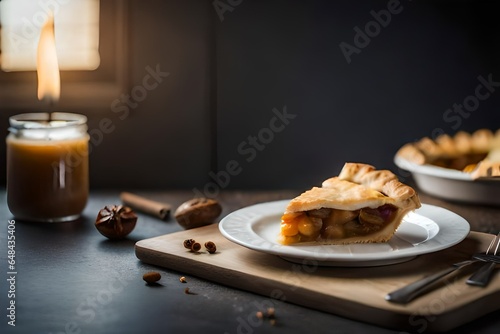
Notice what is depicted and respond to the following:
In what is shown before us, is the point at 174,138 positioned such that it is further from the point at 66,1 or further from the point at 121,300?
the point at 121,300

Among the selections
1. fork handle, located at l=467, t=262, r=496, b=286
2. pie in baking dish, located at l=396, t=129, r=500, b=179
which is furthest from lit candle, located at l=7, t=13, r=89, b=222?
fork handle, located at l=467, t=262, r=496, b=286

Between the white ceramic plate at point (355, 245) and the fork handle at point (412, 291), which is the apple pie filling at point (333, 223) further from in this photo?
the fork handle at point (412, 291)

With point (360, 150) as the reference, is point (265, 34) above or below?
above

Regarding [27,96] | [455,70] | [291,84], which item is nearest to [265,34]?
[291,84]

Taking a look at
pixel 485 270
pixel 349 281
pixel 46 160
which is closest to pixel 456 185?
pixel 485 270

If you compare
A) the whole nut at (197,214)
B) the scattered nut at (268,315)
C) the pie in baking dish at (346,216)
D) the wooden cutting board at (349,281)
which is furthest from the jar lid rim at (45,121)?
the scattered nut at (268,315)

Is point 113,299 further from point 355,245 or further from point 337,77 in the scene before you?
point 337,77
